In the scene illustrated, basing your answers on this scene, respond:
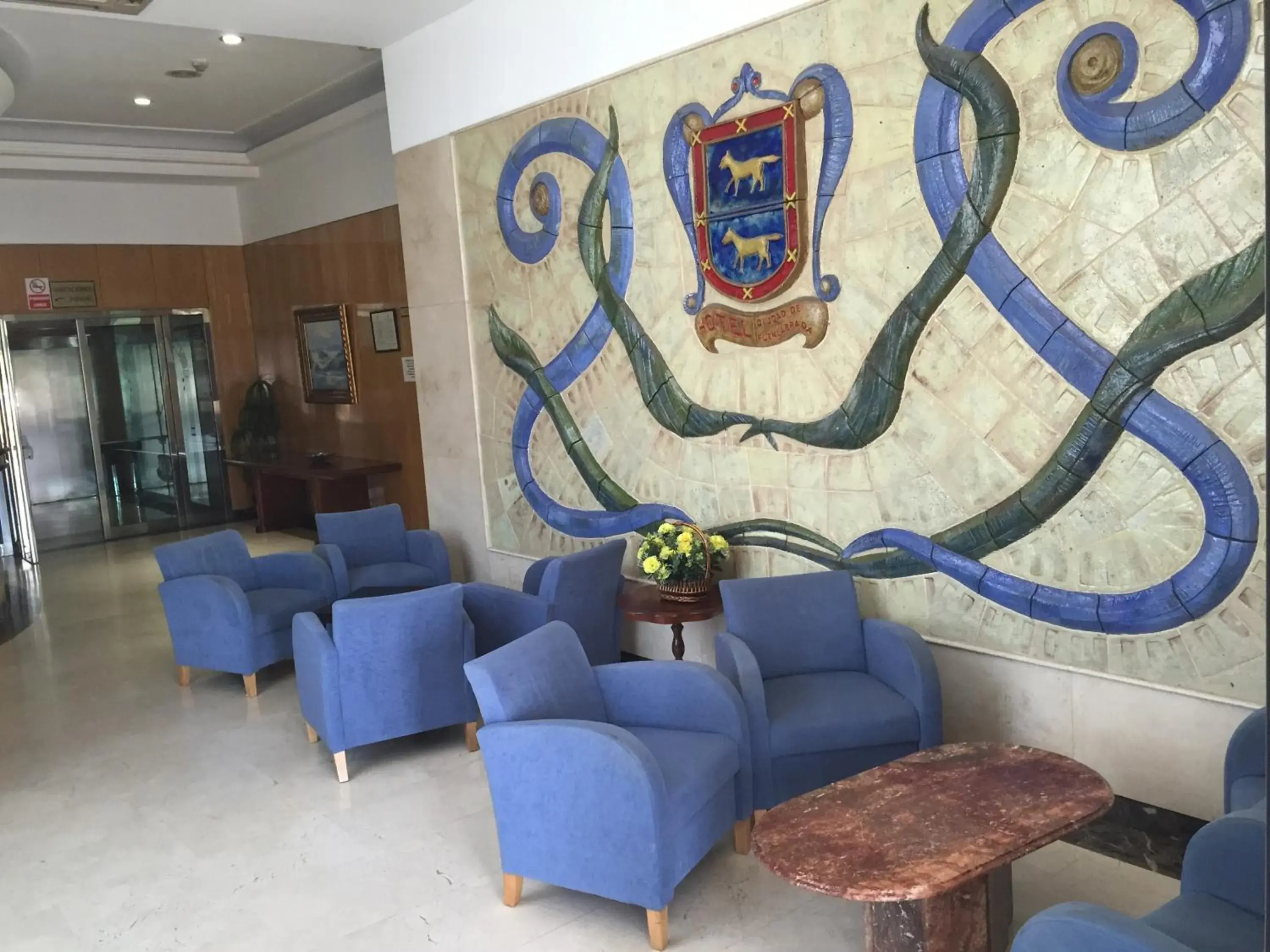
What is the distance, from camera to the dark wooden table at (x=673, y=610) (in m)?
4.74

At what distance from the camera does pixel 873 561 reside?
4.44 meters

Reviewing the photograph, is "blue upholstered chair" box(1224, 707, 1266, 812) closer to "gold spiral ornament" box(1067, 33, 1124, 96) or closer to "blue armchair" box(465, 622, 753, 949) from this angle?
"blue armchair" box(465, 622, 753, 949)

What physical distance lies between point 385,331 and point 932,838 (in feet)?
23.6

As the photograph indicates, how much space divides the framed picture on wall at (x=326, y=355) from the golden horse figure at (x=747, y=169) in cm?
559

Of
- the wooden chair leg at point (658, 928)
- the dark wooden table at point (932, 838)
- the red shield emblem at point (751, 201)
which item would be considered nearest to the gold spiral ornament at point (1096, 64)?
the red shield emblem at point (751, 201)

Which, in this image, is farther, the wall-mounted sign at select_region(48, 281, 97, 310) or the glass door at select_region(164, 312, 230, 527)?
the glass door at select_region(164, 312, 230, 527)

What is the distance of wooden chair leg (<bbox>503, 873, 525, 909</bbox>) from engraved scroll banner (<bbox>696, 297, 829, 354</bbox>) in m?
2.52

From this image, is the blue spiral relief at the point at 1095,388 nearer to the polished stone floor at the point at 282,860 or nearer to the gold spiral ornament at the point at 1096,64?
the gold spiral ornament at the point at 1096,64

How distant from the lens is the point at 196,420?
38.2 ft

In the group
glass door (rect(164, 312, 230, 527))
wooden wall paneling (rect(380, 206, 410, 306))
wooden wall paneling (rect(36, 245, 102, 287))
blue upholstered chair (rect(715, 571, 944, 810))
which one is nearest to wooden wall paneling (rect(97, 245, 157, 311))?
wooden wall paneling (rect(36, 245, 102, 287))

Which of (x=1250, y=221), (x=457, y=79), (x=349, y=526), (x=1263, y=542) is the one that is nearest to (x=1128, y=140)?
(x=1250, y=221)

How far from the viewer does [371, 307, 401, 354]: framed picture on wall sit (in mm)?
8727

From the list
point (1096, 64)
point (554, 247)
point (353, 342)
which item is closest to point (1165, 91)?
point (1096, 64)

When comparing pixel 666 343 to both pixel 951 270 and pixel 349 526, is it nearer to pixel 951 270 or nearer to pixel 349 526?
pixel 951 270
